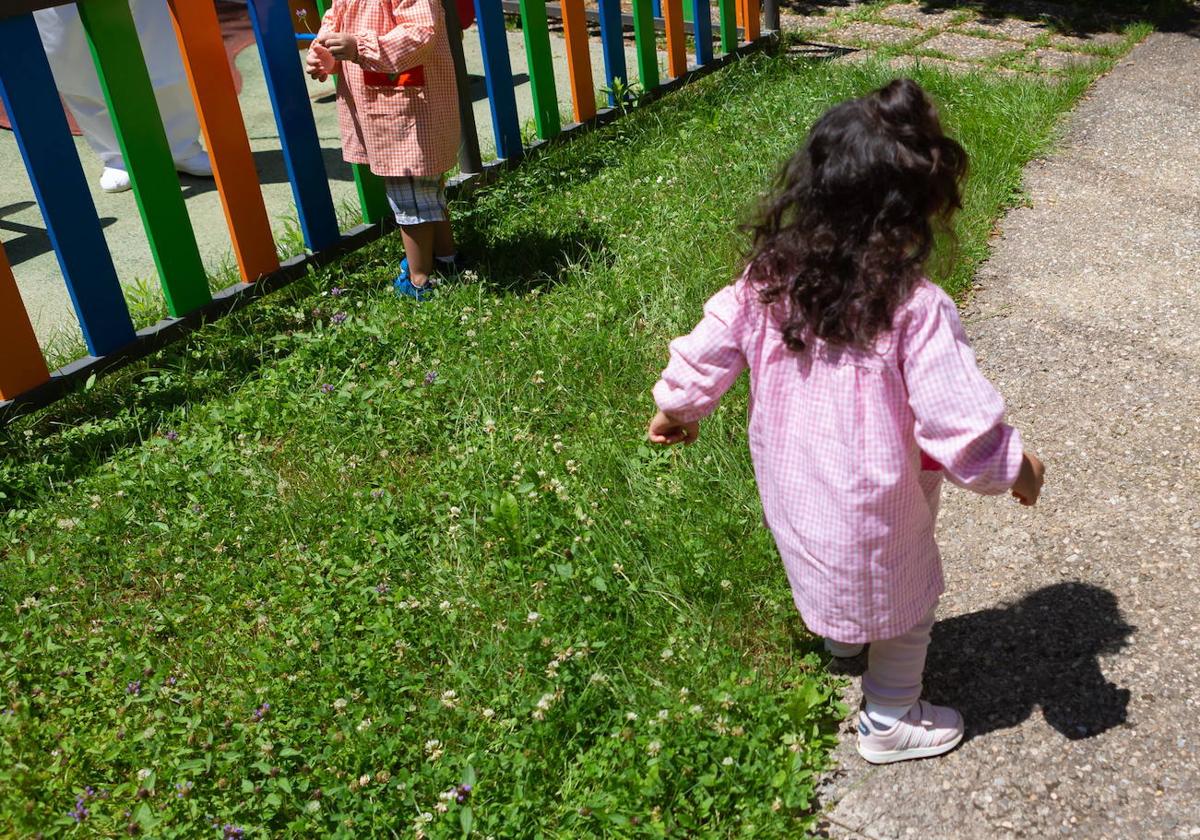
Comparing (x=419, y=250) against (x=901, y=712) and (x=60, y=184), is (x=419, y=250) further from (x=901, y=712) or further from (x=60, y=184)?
(x=901, y=712)

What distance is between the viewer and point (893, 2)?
8.21 metres

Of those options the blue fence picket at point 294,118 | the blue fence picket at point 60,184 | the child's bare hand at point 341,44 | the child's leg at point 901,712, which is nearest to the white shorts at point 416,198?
the blue fence picket at point 294,118

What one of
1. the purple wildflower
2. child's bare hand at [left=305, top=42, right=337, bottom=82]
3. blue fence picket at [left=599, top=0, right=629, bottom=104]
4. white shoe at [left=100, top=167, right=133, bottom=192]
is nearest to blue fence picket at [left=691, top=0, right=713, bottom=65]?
blue fence picket at [left=599, top=0, right=629, bottom=104]

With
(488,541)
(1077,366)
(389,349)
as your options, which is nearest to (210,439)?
(389,349)

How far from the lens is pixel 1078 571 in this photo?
2.88m

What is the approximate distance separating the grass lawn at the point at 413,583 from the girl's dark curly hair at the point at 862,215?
0.91 meters

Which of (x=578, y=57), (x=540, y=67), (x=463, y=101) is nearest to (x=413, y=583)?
(x=463, y=101)

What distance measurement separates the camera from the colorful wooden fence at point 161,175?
11.9 feet

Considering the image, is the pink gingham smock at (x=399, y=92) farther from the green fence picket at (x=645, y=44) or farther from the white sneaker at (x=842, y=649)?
the white sneaker at (x=842, y=649)

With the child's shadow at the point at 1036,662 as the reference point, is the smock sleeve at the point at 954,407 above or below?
above

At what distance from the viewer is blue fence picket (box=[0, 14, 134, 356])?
3.52 m

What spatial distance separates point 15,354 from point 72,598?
1.05 metres

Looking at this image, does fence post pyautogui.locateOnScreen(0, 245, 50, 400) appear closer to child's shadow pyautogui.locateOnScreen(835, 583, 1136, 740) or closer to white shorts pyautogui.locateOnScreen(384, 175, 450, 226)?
white shorts pyautogui.locateOnScreen(384, 175, 450, 226)

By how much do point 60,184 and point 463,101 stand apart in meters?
1.79
